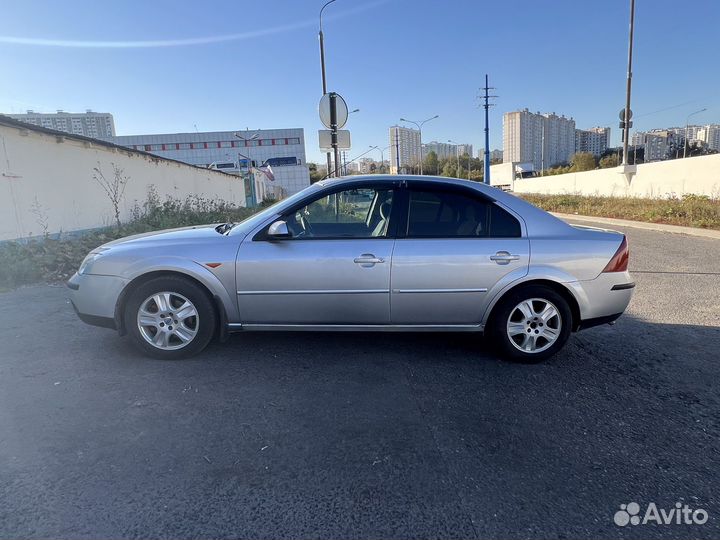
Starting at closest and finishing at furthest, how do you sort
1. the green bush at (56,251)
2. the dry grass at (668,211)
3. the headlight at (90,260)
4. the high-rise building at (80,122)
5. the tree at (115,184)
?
the headlight at (90,260), the green bush at (56,251), the tree at (115,184), the dry grass at (668,211), the high-rise building at (80,122)

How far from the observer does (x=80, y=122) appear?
197 ft

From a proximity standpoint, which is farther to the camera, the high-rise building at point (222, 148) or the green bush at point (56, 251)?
the high-rise building at point (222, 148)

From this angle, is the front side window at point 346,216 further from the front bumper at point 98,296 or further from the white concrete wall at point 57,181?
the white concrete wall at point 57,181

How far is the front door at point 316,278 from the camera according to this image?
374 centimetres

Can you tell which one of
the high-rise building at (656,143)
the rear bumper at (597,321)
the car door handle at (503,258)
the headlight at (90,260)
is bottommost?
the rear bumper at (597,321)

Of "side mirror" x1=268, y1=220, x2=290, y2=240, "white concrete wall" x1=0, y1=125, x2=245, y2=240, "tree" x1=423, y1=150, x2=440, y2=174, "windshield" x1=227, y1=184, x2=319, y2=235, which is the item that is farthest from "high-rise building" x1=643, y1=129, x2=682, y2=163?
"side mirror" x1=268, y1=220, x2=290, y2=240

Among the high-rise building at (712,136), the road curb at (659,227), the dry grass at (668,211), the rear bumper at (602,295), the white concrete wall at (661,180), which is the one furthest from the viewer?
the high-rise building at (712,136)

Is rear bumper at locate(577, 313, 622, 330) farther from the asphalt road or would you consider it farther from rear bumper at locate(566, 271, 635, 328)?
the asphalt road

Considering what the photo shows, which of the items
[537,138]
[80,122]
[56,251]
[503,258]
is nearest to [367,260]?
[503,258]

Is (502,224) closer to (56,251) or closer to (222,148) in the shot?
(56,251)

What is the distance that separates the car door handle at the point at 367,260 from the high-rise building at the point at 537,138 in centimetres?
8650

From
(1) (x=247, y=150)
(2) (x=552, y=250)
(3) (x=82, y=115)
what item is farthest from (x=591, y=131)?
(2) (x=552, y=250)

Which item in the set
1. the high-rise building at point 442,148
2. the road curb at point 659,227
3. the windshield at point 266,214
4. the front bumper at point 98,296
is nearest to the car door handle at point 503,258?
the windshield at point 266,214

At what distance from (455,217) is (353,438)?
212cm
